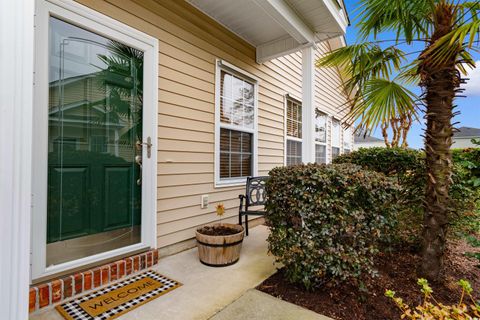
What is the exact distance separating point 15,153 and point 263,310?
5.76 ft

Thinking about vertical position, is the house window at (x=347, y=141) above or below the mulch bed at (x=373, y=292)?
above

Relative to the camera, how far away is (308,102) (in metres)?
3.66

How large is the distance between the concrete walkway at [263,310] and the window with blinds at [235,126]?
74.6 inches

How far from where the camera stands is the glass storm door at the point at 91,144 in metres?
1.95

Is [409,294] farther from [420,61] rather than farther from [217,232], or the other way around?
[420,61]

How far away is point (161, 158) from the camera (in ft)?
8.75

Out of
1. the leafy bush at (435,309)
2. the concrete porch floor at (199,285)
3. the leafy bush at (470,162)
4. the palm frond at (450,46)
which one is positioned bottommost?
the concrete porch floor at (199,285)

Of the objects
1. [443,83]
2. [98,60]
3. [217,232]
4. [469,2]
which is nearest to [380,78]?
[443,83]

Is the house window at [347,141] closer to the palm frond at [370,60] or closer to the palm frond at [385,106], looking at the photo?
the palm frond at [370,60]

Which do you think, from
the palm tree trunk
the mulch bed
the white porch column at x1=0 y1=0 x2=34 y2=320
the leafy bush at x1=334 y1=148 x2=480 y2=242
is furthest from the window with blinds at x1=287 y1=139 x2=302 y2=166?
the white porch column at x1=0 y1=0 x2=34 y2=320

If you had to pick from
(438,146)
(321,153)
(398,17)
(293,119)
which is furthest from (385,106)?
(321,153)

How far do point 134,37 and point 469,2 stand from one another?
9.82ft

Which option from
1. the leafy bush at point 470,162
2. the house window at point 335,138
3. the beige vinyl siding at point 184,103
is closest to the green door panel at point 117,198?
the beige vinyl siding at point 184,103

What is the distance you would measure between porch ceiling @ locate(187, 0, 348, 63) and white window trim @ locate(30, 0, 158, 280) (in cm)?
114
